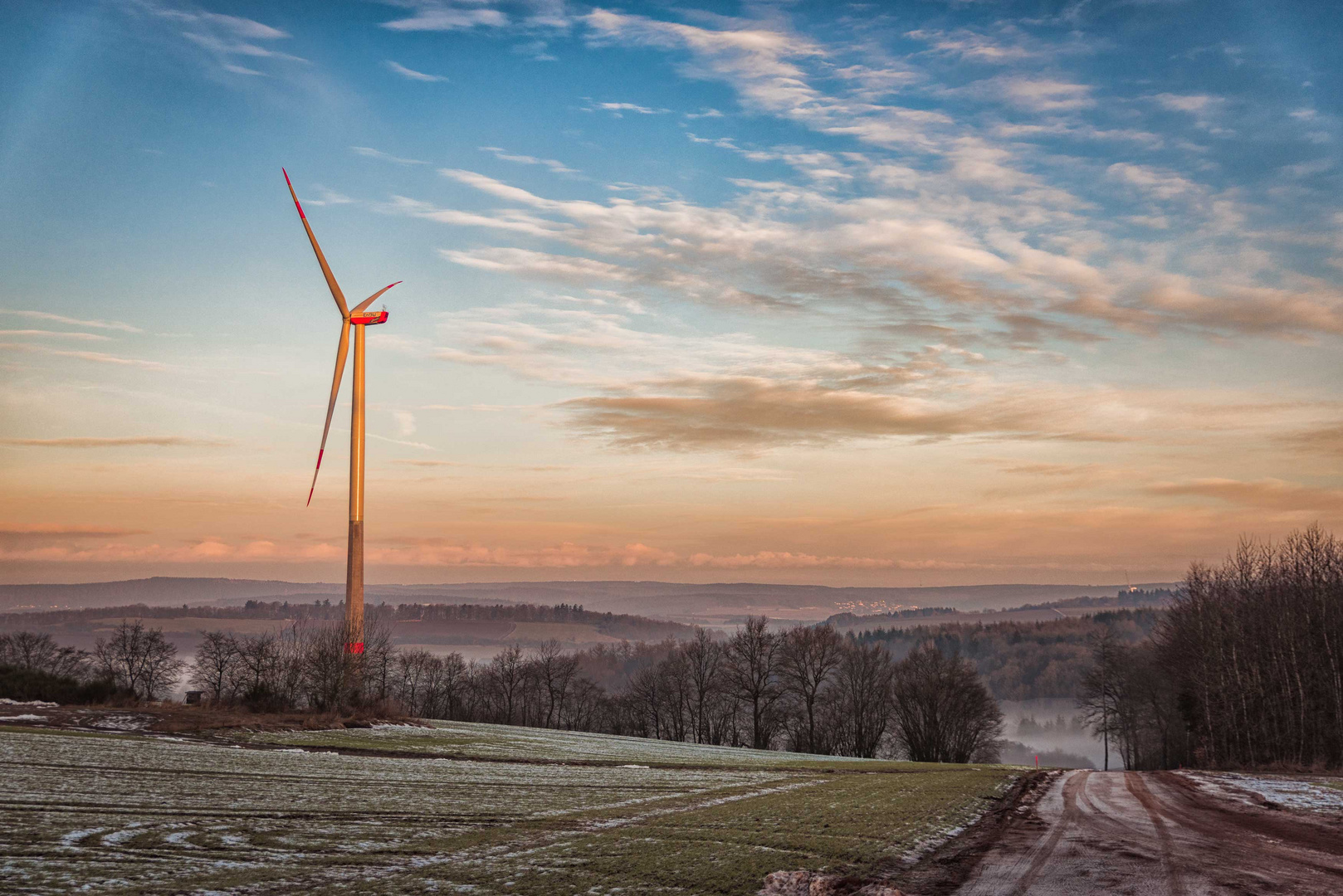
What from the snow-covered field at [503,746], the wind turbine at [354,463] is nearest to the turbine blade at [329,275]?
the wind turbine at [354,463]

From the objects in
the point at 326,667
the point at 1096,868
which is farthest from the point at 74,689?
the point at 1096,868

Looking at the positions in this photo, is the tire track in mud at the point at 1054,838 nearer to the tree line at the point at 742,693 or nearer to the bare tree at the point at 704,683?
the tree line at the point at 742,693

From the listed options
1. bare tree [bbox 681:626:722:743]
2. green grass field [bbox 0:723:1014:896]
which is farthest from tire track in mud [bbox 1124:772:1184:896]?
bare tree [bbox 681:626:722:743]

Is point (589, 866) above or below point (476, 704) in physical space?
above

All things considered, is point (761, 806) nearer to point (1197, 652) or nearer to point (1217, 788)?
point (1217, 788)

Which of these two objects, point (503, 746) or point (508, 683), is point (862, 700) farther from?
point (503, 746)

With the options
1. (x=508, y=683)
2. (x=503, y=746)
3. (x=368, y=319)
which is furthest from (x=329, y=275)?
(x=508, y=683)
